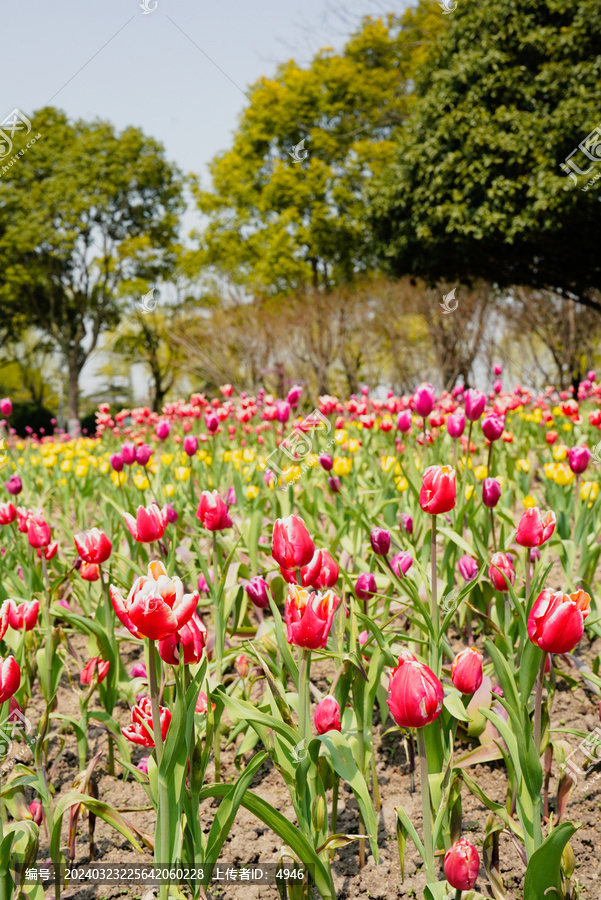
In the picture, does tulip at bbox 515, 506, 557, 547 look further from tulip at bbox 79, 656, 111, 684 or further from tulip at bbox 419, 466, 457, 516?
tulip at bbox 79, 656, 111, 684

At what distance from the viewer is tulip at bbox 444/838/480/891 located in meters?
1.19

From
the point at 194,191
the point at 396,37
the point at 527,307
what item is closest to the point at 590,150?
the point at 527,307

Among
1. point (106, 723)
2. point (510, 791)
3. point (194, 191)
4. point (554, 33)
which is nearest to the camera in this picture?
point (510, 791)

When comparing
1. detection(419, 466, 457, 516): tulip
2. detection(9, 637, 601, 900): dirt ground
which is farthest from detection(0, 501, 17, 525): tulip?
detection(419, 466, 457, 516): tulip

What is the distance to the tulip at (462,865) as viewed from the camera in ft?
3.89

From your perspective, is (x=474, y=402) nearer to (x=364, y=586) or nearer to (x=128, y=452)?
(x=364, y=586)

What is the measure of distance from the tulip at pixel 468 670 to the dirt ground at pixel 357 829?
1.69 ft

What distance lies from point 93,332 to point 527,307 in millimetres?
15722

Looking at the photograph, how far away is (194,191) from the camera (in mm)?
24797

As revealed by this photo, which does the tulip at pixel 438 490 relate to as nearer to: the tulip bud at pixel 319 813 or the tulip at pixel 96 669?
the tulip bud at pixel 319 813

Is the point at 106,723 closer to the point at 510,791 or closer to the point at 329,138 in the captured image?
the point at 510,791

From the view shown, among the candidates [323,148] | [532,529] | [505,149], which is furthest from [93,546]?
[323,148]

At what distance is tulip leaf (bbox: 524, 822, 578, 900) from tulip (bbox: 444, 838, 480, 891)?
0.09 metres

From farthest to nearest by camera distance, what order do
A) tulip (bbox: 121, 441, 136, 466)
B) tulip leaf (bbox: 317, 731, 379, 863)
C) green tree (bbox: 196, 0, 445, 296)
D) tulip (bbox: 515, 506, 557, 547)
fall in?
green tree (bbox: 196, 0, 445, 296) → tulip (bbox: 121, 441, 136, 466) → tulip (bbox: 515, 506, 557, 547) → tulip leaf (bbox: 317, 731, 379, 863)
